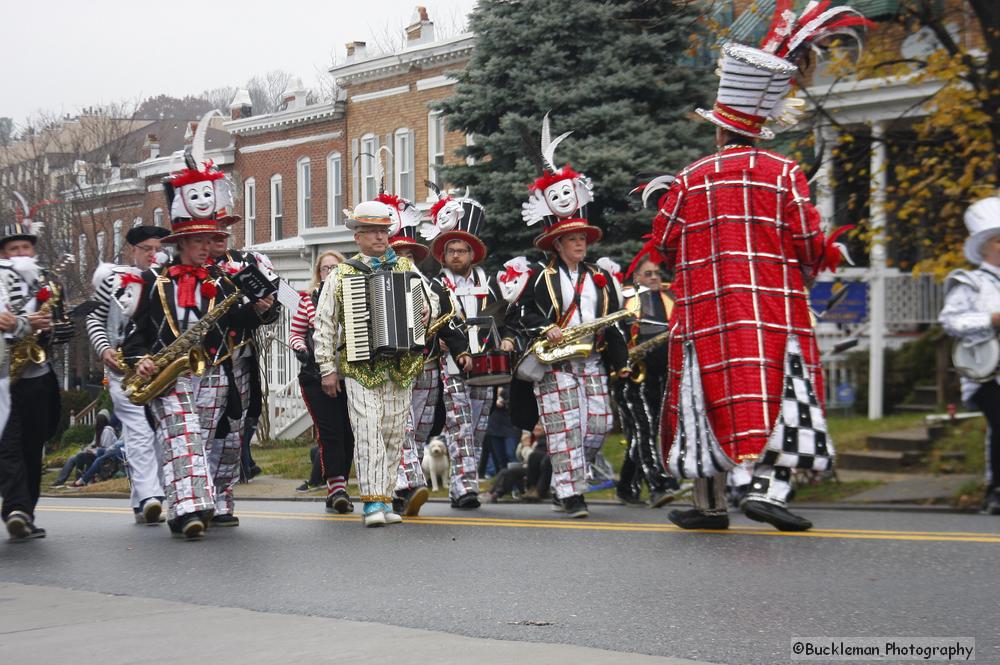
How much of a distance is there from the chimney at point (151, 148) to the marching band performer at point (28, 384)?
3980 centimetres

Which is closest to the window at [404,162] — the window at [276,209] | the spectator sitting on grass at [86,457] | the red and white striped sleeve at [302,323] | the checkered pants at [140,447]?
the window at [276,209]

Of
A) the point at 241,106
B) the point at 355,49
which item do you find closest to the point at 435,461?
the point at 355,49

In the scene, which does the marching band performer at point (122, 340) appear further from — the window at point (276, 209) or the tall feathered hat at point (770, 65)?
the window at point (276, 209)

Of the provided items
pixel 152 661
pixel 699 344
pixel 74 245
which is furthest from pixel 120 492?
pixel 74 245

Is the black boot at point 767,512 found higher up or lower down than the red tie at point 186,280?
lower down

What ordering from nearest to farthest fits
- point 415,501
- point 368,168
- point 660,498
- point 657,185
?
point 657,185, point 415,501, point 660,498, point 368,168

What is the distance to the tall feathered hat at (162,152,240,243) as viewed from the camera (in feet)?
35.7

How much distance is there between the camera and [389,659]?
582 centimetres

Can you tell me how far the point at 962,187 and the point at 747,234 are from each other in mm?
5843

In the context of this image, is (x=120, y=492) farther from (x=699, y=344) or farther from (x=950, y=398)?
(x=699, y=344)

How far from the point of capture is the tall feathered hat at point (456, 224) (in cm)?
1362

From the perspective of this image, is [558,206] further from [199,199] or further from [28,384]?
[28,384]

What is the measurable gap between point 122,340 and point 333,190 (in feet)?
102

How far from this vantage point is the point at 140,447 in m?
11.9
